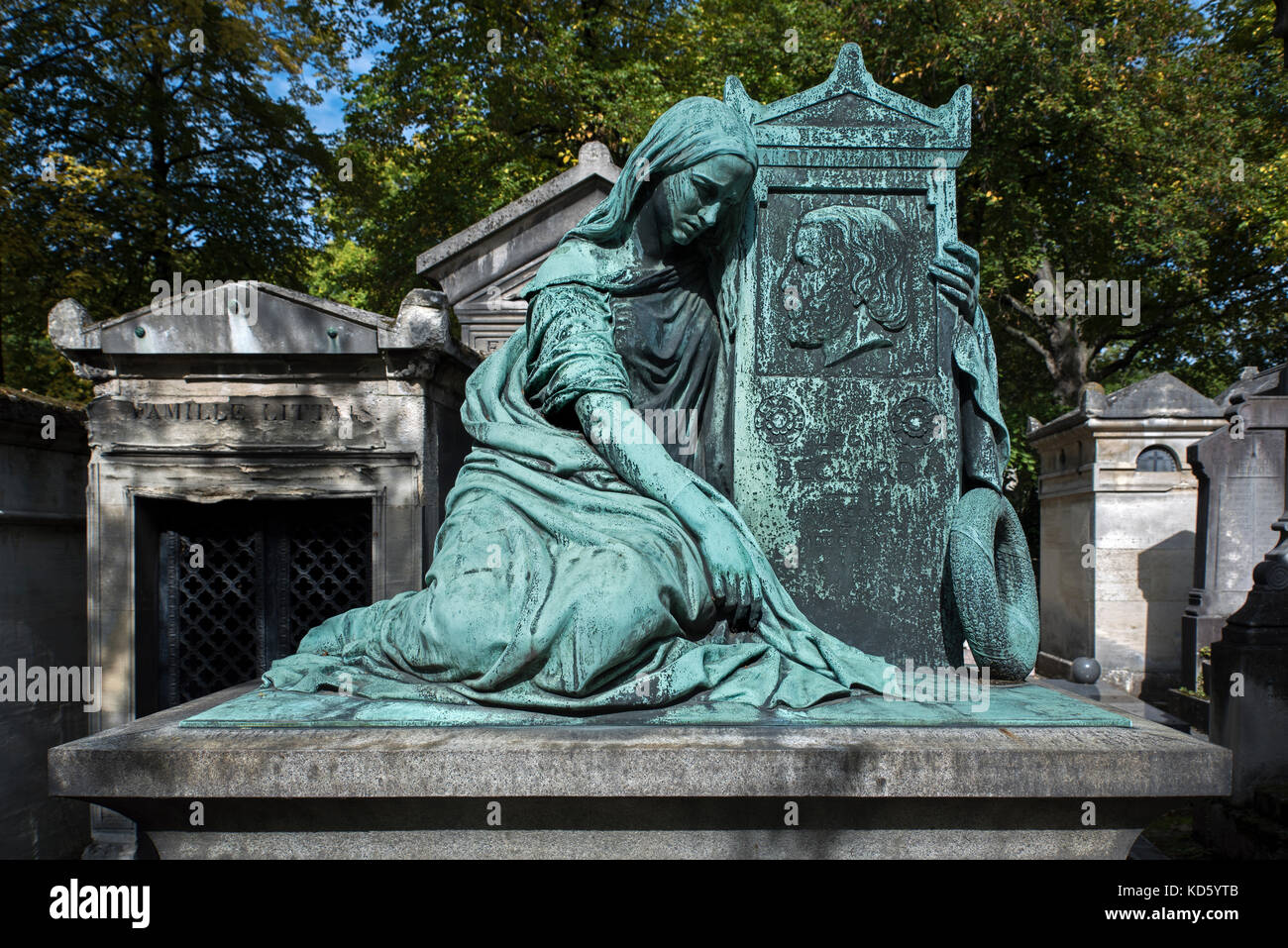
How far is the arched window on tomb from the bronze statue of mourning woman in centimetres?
841

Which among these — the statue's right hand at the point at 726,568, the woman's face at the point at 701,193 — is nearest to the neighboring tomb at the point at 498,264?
the woman's face at the point at 701,193

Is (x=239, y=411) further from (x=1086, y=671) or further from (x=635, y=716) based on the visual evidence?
(x=1086, y=671)

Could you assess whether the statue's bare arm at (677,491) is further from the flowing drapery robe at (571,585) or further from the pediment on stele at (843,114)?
the pediment on stele at (843,114)

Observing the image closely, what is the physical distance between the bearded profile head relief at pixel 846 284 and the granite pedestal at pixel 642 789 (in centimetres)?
150

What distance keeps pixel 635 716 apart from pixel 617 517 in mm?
664

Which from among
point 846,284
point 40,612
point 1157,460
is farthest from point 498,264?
point 1157,460

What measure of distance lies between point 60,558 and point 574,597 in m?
5.40

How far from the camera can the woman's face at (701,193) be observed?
3213 millimetres

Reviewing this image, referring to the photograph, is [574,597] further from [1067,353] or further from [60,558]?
[1067,353]

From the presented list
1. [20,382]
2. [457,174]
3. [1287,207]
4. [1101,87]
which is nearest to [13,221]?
[20,382]

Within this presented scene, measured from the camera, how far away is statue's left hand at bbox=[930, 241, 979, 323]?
342 centimetres

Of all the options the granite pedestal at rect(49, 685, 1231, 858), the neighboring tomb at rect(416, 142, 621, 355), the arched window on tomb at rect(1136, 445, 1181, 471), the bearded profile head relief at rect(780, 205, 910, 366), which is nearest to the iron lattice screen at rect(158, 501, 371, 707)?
the neighboring tomb at rect(416, 142, 621, 355)

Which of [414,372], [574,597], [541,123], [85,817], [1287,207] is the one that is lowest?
[85,817]

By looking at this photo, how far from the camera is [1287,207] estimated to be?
1386 cm
